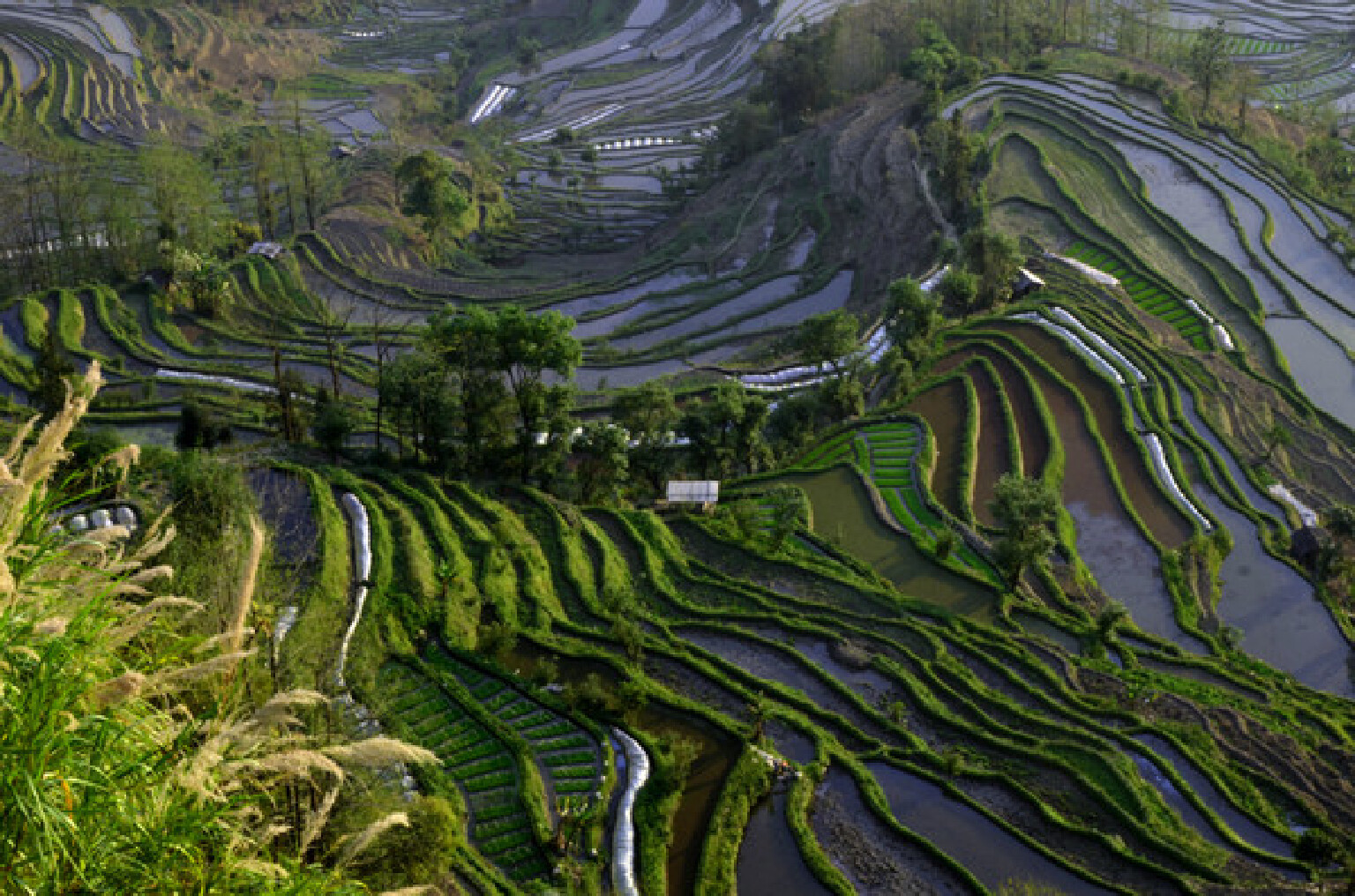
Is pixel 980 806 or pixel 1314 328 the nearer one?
pixel 980 806

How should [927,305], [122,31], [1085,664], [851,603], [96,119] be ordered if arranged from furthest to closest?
[122,31] < [96,119] < [927,305] < [851,603] < [1085,664]

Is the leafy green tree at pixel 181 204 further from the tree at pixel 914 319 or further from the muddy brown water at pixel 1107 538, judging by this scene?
the muddy brown water at pixel 1107 538

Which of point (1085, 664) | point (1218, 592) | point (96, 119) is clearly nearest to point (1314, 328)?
point (1218, 592)

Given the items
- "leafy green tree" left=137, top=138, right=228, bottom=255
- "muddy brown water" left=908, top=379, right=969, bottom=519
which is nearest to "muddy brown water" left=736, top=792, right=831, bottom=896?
"muddy brown water" left=908, top=379, right=969, bottom=519

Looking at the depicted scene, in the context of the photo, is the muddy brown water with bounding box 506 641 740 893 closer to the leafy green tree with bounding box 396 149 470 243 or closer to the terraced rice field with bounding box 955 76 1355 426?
the terraced rice field with bounding box 955 76 1355 426

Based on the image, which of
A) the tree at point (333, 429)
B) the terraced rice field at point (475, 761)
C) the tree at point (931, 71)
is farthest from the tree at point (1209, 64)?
the terraced rice field at point (475, 761)

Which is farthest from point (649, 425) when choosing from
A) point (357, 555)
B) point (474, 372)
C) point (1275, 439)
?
point (1275, 439)

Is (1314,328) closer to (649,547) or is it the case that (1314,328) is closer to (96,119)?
(649,547)
